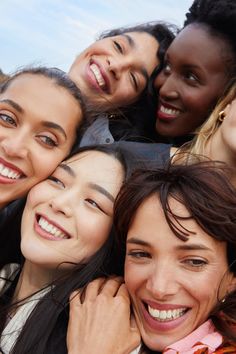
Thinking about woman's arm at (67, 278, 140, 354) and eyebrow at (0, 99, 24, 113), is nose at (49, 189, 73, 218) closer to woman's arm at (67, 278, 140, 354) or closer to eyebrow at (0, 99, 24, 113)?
woman's arm at (67, 278, 140, 354)

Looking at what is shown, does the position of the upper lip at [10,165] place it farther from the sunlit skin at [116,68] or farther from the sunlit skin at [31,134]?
the sunlit skin at [116,68]

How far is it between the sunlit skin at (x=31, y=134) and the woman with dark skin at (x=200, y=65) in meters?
1.15

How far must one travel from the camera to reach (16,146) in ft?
8.75

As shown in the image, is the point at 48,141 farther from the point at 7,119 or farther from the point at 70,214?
the point at 70,214

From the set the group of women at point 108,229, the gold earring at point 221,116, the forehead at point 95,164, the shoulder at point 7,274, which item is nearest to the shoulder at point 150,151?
the group of women at point 108,229

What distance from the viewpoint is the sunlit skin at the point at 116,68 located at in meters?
3.98

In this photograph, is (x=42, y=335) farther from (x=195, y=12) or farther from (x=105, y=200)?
(x=195, y=12)

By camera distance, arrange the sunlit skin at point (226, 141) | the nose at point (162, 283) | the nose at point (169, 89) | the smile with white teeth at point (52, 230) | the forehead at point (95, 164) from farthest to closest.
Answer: the nose at point (169, 89), the sunlit skin at point (226, 141), the forehead at point (95, 164), the smile with white teeth at point (52, 230), the nose at point (162, 283)

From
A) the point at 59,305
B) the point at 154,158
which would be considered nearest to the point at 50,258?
the point at 59,305

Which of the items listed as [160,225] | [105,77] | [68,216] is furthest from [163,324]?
[105,77]

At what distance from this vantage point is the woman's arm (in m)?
2.26

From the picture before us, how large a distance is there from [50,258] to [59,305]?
0.23 metres

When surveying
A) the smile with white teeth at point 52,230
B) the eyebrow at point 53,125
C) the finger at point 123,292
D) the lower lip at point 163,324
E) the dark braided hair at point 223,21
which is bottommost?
the finger at point 123,292

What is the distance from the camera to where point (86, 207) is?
8.51ft
